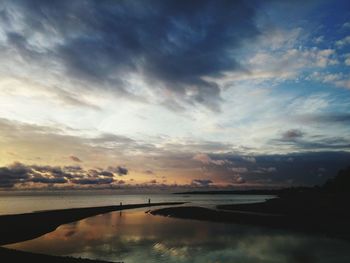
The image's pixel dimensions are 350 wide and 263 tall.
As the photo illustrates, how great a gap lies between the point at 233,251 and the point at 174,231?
15.3 m

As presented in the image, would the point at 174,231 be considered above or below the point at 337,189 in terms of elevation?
below

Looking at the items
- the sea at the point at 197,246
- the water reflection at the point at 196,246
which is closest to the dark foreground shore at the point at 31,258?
the sea at the point at 197,246

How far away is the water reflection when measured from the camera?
27.0 meters

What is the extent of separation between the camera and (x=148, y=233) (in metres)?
41.7

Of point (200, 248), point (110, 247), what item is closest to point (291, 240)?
point (200, 248)

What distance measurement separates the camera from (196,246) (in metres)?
32.2


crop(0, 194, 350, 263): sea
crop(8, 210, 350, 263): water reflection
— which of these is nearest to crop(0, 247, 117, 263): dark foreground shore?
crop(0, 194, 350, 263): sea

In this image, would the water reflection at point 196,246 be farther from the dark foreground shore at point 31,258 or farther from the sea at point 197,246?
the dark foreground shore at point 31,258

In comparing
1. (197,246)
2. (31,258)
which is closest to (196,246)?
(197,246)

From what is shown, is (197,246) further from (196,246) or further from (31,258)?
(31,258)

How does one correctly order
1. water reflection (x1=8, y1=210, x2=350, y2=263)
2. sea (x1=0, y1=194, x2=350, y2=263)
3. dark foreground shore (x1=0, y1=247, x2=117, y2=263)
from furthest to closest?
water reflection (x1=8, y1=210, x2=350, y2=263) < sea (x1=0, y1=194, x2=350, y2=263) < dark foreground shore (x1=0, y1=247, x2=117, y2=263)

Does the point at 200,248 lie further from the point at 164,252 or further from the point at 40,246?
the point at 40,246

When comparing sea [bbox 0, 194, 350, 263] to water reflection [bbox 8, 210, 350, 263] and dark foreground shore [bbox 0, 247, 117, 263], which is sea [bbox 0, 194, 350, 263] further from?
dark foreground shore [bbox 0, 247, 117, 263]

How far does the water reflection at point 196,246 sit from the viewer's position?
2698 cm
